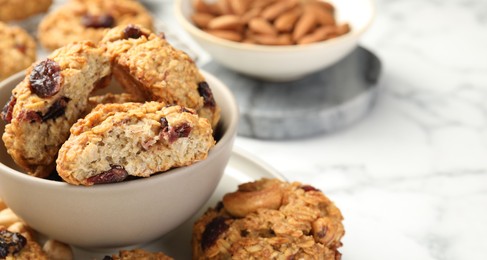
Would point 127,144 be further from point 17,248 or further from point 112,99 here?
point 17,248

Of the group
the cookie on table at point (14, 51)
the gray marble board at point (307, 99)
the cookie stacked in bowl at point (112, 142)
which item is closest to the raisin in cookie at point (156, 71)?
the cookie stacked in bowl at point (112, 142)

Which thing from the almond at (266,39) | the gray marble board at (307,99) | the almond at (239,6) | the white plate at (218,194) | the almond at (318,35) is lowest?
the gray marble board at (307,99)

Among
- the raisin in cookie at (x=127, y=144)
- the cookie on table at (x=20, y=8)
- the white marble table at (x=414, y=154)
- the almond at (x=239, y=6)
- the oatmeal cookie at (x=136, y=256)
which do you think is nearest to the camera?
the raisin in cookie at (x=127, y=144)

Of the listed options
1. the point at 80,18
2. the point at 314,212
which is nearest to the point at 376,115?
the point at 314,212

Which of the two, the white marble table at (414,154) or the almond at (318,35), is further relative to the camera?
the almond at (318,35)

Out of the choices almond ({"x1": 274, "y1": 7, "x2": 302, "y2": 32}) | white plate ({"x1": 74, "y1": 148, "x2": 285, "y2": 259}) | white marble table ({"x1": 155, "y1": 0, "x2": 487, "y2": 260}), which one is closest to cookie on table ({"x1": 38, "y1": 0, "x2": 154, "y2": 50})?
white marble table ({"x1": 155, "y1": 0, "x2": 487, "y2": 260})

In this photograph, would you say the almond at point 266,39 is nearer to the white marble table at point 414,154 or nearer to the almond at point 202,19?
the almond at point 202,19

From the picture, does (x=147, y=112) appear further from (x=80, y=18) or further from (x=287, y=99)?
(x=80, y=18)

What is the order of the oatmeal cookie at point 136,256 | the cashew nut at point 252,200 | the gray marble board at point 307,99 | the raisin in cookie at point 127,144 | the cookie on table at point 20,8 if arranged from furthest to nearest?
the cookie on table at point 20,8 → the gray marble board at point 307,99 → the cashew nut at point 252,200 → the oatmeal cookie at point 136,256 → the raisin in cookie at point 127,144
